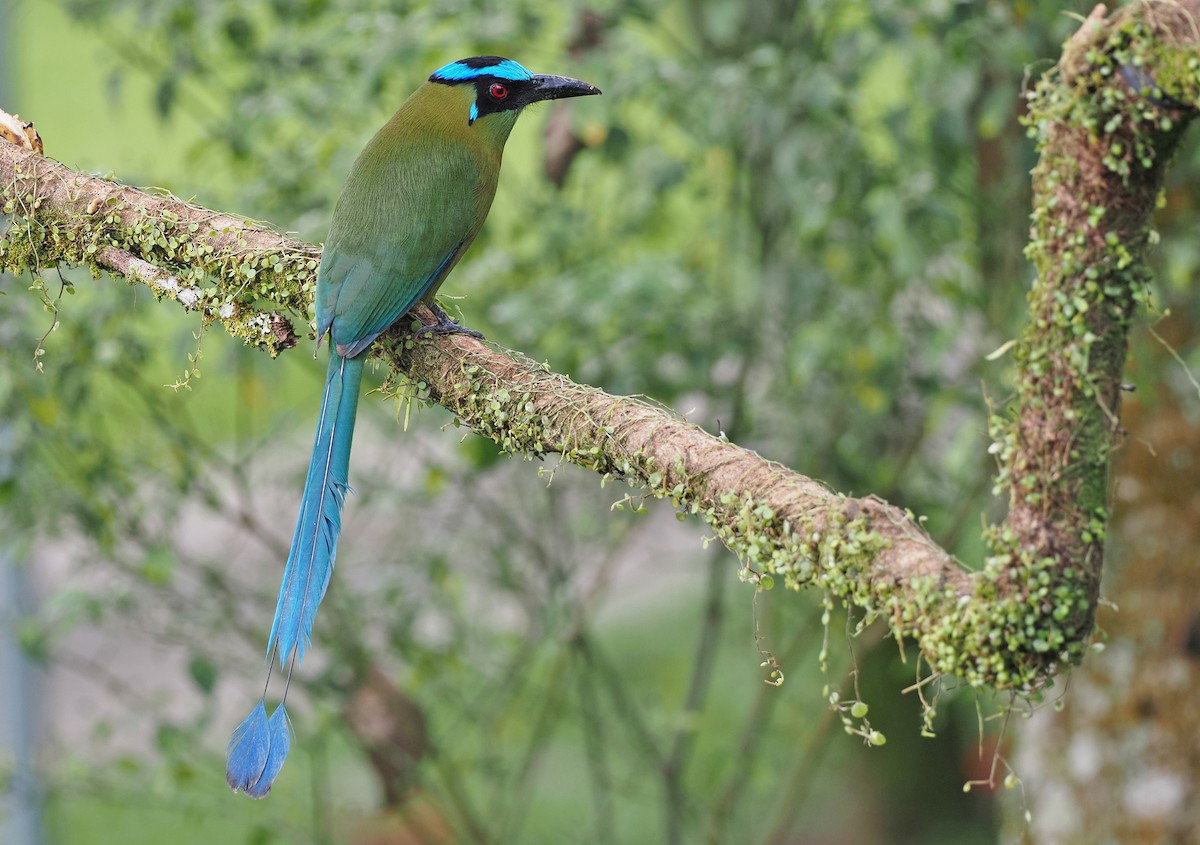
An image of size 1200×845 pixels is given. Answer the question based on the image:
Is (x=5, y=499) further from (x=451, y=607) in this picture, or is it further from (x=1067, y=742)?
(x=1067, y=742)

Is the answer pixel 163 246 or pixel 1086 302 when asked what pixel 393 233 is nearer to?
pixel 163 246

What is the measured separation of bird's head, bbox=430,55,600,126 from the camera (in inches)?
88.1

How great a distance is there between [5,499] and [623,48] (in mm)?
1560

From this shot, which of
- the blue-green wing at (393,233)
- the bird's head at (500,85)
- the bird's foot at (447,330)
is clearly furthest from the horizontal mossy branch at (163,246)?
the bird's head at (500,85)

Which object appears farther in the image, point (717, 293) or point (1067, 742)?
point (1067, 742)

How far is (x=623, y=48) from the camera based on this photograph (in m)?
2.70

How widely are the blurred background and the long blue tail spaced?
544 millimetres

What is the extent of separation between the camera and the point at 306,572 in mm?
1590

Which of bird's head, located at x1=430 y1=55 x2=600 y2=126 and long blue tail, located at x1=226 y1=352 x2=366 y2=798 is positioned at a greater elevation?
bird's head, located at x1=430 y1=55 x2=600 y2=126

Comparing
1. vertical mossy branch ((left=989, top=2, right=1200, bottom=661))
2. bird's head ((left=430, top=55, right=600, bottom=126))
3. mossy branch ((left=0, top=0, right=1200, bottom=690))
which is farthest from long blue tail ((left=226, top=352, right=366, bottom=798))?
vertical mossy branch ((left=989, top=2, right=1200, bottom=661))

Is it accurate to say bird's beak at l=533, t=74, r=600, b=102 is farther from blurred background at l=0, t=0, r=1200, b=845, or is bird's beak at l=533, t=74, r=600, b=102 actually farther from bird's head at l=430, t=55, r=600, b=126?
blurred background at l=0, t=0, r=1200, b=845

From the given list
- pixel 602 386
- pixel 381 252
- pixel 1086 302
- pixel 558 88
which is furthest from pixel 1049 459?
pixel 602 386

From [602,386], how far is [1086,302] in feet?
5.68

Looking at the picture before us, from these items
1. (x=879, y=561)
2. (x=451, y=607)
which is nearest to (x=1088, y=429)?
(x=879, y=561)
